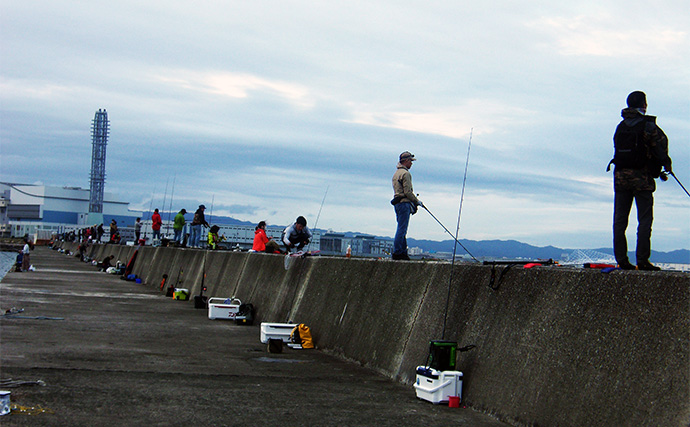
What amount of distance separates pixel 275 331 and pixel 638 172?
5.80 meters

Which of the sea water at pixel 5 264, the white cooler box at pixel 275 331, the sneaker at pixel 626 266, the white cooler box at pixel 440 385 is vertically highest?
the sneaker at pixel 626 266

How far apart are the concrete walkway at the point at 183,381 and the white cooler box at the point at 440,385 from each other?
3.5 inches

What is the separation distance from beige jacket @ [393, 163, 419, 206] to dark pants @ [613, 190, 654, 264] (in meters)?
4.72

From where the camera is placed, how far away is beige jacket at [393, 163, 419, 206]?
35.4 ft

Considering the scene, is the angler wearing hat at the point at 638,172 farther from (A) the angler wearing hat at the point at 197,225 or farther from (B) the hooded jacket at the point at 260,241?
(A) the angler wearing hat at the point at 197,225

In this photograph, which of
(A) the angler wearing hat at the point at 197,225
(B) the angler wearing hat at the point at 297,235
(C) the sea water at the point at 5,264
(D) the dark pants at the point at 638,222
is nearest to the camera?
(D) the dark pants at the point at 638,222

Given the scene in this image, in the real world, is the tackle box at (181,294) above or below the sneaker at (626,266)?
below

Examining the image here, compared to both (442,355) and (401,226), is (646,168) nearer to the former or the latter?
(442,355)

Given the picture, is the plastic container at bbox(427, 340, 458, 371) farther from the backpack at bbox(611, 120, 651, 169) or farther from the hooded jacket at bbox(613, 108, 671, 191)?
the backpack at bbox(611, 120, 651, 169)

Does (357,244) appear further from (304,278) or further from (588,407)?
(588,407)

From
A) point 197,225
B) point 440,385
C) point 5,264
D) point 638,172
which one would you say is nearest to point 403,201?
point 440,385

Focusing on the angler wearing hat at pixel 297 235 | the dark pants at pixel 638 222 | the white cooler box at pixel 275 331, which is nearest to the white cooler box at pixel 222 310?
the angler wearing hat at pixel 297 235

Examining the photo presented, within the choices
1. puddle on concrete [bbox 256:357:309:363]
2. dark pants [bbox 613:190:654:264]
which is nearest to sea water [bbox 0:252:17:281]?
puddle on concrete [bbox 256:357:309:363]

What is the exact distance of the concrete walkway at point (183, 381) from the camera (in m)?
5.60
